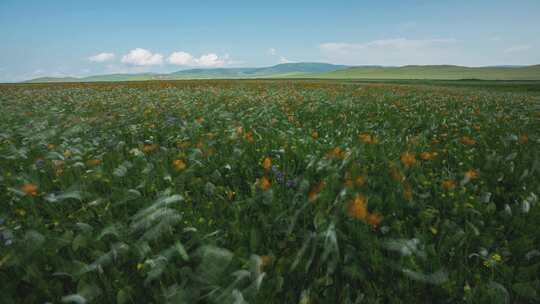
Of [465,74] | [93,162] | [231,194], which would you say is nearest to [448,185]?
[231,194]

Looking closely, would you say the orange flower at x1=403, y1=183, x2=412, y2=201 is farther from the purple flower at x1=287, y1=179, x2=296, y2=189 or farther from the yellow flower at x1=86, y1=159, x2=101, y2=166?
the yellow flower at x1=86, y1=159, x2=101, y2=166

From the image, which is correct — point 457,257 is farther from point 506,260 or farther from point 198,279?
point 198,279

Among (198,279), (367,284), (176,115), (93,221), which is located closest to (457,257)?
(367,284)

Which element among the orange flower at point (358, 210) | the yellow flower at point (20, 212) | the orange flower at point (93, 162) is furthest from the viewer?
the orange flower at point (93, 162)

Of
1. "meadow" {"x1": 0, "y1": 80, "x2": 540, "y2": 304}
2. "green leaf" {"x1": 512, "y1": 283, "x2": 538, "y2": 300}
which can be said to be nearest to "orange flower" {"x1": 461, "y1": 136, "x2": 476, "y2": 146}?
"meadow" {"x1": 0, "y1": 80, "x2": 540, "y2": 304}

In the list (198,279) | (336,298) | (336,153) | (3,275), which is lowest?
(336,298)

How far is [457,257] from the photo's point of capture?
2076 millimetres

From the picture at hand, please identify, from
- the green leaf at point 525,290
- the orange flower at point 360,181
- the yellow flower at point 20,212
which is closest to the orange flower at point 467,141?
the orange flower at point 360,181

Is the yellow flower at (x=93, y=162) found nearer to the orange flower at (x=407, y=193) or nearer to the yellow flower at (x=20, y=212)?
the yellow flower at (x=20, y=212)

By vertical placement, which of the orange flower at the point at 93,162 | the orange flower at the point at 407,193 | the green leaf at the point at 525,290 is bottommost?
the green leaf at the point at 525,290

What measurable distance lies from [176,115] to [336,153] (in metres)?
5.84

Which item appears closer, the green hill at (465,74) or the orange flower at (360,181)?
the orange flower at (360,181)

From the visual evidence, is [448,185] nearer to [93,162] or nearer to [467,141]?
[467,141]

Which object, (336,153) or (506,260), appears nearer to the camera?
(506,260)
